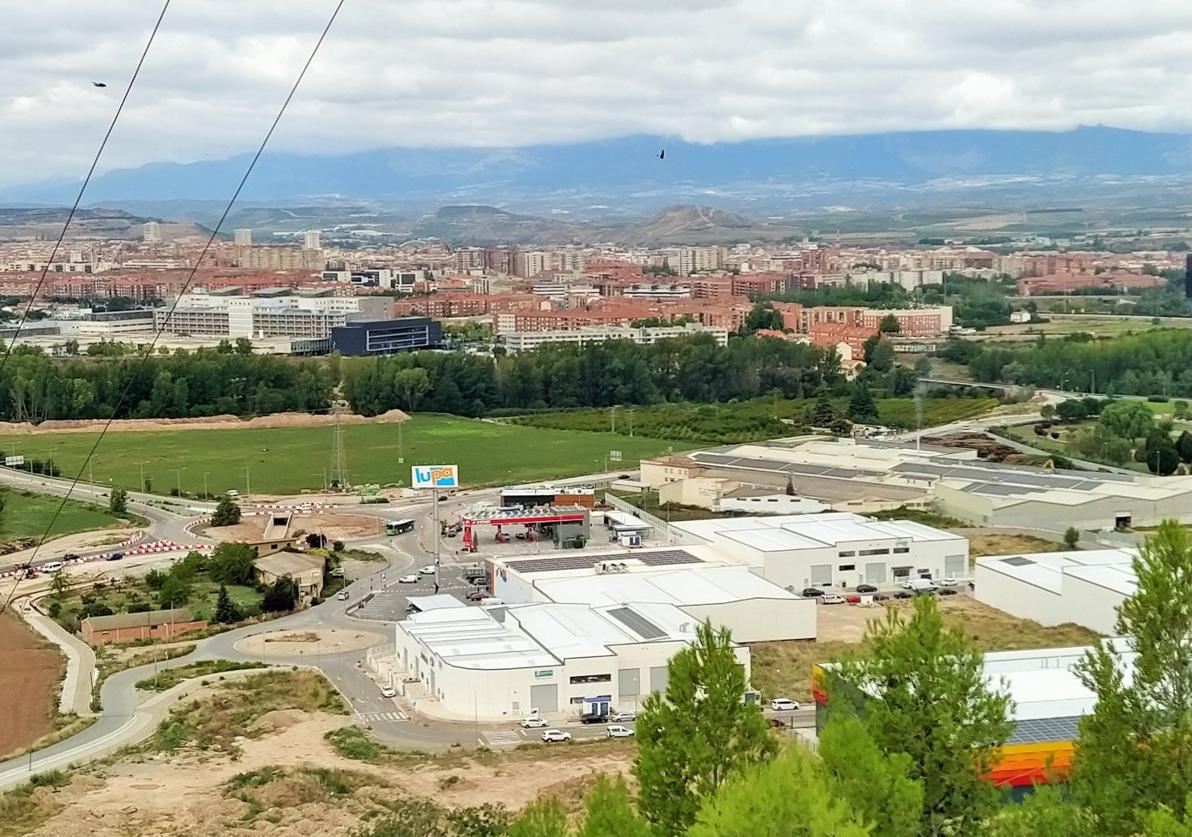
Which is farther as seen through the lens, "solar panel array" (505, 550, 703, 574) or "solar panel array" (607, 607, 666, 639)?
"solar panel array" (505, 550, 703, 574)

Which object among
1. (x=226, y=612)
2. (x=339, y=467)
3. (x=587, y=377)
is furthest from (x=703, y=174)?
(x=226, y=612)

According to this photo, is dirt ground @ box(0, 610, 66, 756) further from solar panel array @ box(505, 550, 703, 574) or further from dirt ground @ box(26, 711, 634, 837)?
solar panel array @ box(505, 550, 703, 574)

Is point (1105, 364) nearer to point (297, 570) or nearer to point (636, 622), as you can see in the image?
point (297, 570)

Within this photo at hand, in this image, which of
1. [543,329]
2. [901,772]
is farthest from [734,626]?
[543,329]

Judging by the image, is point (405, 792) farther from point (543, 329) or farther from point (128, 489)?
point (543, 329)

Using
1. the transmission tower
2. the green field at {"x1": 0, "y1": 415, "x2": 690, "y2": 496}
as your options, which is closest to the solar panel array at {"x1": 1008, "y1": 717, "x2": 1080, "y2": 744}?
the green field at {"x1": 0, "y1": 415, "x2": 690, "y2": 496}

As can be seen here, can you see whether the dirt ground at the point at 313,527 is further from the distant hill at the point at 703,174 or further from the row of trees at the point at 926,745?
the distant hill at the point at 703,174
